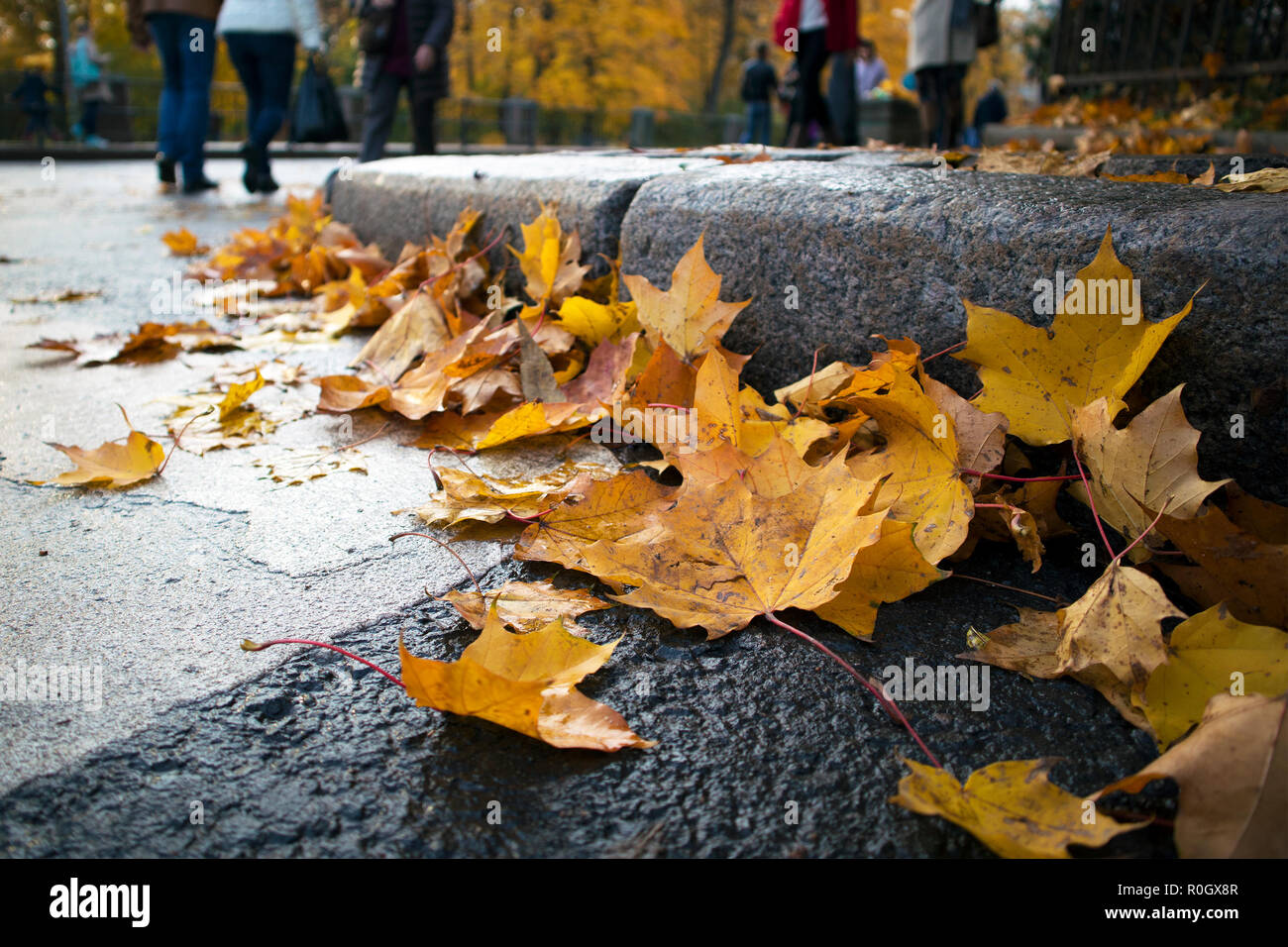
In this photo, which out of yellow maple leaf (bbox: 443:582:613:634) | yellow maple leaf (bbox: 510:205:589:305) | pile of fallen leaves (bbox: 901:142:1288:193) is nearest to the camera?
yellow maple leaf (bbox: 443:582:613:634)

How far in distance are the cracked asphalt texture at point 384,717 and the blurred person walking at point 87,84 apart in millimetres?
16758

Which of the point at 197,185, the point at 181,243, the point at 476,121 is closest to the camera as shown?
the point at 181,243

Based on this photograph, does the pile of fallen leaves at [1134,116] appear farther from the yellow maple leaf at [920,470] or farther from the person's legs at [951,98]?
the yellow maple leaf at [920,470]

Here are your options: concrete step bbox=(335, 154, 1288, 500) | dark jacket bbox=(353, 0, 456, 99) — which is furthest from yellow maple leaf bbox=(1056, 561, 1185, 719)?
dark jacket bbox=(353, 0, 456, 99)

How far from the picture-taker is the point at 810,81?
255 inches

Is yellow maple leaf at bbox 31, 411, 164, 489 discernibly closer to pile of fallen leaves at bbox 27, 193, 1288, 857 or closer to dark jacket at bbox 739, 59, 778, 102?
pile of fallen leaves at bbox 27, 193, 1288, 857

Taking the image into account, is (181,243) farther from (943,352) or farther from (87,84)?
(87,84)

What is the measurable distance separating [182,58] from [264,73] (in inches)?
21.0

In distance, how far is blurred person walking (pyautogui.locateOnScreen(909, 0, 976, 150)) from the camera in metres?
5.73

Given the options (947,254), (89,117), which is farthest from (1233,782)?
(89,117)

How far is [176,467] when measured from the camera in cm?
162

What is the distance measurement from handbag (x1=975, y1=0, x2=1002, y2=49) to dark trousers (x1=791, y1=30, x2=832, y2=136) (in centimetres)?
98

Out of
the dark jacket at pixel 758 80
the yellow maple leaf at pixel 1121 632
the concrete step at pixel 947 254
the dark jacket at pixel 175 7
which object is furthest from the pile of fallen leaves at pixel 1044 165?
the dark jacket at pixel 758 80
